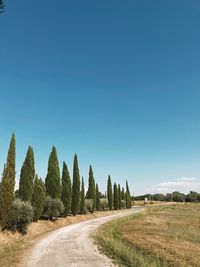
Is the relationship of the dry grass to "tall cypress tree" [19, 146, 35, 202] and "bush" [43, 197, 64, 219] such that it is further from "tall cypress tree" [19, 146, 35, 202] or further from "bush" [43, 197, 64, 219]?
"tall cypress tree" [19, 146, 35, 202]

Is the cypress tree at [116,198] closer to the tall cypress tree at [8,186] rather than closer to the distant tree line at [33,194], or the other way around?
the distant tree line at [33,194]

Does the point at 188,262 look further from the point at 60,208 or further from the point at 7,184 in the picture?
the point at 60,208

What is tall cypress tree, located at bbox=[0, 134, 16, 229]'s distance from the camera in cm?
2095

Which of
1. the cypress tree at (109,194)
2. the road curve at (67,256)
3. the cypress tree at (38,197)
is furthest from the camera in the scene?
the cypress tree at (109,194)

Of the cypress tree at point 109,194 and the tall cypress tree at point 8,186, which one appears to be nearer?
the tall cypress tree at point 8,186

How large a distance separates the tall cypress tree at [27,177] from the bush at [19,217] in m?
4.30

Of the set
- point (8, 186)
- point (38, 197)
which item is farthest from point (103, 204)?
point (8, 186)

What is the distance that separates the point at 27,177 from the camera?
2736cm

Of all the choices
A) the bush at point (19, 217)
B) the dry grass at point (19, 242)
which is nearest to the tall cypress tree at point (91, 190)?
the dry grass at point (19, 242)

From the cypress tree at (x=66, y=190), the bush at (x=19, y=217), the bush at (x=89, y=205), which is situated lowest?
the bush at (x=19, y=217)

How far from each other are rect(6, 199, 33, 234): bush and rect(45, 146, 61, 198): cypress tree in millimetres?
12156

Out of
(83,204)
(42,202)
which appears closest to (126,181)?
(83,204)

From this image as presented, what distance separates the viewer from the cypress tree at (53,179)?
34550 mm

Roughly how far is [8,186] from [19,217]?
→ 2.92 metres
